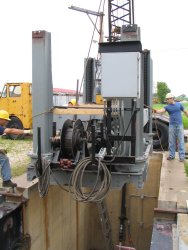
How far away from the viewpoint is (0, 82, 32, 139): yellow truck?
13.5 m

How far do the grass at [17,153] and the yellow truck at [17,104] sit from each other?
2.53ft

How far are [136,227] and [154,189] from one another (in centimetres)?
123

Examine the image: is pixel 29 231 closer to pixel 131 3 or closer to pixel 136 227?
pixel 136 227

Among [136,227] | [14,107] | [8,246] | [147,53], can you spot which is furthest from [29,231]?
[14,107]

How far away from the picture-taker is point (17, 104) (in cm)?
1358

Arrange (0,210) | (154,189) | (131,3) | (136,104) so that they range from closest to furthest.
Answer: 1. (136,104)
2. (0,210)
3. (154,189)
4. (131,3)

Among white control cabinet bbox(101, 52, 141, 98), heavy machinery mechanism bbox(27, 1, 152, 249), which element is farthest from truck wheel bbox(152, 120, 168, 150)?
white control cabinet bbox(101, 52, 141, 98)

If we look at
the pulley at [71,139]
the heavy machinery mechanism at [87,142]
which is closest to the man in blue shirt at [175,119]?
the heavy machinery mechanism at [87,142]

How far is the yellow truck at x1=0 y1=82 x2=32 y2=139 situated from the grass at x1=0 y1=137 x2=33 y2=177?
771 mm

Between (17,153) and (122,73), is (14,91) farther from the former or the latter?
(122,73)

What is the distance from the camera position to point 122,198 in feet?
30.5

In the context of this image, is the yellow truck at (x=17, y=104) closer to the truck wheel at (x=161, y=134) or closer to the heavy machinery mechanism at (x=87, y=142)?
the truck wheel at (x=161, y=134)

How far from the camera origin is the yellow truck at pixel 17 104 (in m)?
13.5

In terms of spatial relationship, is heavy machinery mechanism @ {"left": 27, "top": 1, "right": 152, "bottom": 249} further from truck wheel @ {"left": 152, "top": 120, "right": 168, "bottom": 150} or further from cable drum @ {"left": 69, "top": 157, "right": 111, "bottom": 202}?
truck wheel @ {"left": 152, "top": 120, "right": 168, "bottom": 150}
